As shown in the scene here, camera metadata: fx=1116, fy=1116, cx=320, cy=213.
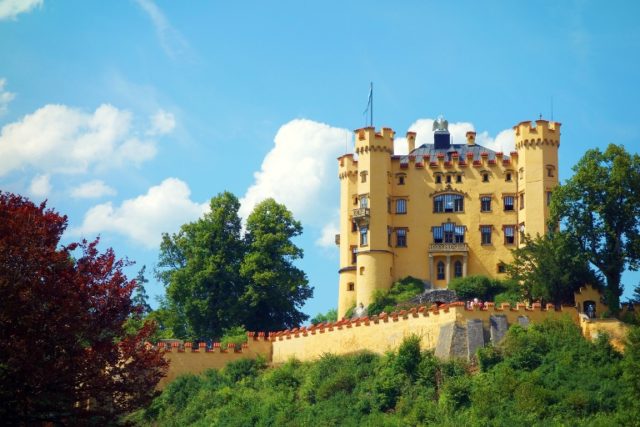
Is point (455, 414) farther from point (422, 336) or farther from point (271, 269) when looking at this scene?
point (271, 269)

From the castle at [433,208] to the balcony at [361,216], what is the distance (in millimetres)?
62

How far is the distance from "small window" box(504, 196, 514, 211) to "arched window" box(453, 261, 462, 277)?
4.52m

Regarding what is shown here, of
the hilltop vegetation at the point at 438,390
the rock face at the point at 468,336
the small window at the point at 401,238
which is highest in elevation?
the small window at the point at 401,238

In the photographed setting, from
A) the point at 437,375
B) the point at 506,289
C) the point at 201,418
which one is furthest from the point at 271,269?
the point at 437,375

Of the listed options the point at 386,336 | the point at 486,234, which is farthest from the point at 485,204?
the point at 386,336

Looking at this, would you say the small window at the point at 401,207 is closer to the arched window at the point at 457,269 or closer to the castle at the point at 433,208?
the castle at the point at 433,208

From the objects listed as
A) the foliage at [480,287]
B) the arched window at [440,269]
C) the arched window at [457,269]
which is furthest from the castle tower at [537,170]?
the arched window at [440,269]

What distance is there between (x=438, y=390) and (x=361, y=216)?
25150 millimetres

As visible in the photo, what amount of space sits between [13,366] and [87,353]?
2265 mm

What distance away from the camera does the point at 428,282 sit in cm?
6956

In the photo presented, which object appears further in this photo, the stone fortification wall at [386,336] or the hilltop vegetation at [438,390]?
the stone fortification wall at [386,336]

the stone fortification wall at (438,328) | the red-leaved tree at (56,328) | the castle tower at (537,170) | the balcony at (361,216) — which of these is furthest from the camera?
the balcony at (361,216)

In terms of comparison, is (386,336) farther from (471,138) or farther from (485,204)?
(471,138)

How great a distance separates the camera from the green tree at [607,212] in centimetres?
5409
